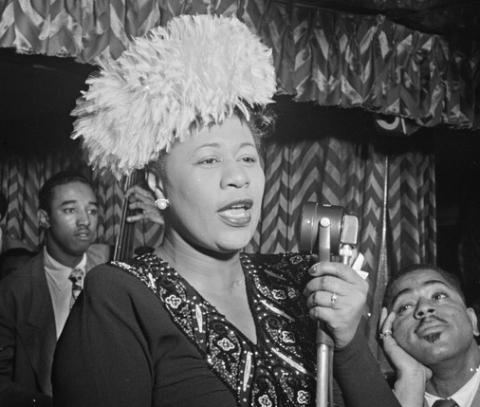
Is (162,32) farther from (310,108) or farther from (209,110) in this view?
(310,108)

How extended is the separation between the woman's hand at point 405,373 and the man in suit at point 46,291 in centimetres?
119

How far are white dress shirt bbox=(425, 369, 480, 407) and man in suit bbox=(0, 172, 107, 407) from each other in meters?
1.32

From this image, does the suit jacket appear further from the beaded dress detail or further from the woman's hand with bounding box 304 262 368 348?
the woman's hand with bounding box 304 262 368 348

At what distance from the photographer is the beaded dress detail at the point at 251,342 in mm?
1415

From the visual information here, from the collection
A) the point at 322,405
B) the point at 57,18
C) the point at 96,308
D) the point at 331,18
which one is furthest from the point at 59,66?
the point at 322,405

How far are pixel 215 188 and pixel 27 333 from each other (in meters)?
1.99

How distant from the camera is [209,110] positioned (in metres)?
1.46

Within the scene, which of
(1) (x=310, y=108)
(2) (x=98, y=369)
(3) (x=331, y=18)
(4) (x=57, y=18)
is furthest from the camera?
(1) (x=310, y=108)

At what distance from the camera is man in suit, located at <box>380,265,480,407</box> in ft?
8.03

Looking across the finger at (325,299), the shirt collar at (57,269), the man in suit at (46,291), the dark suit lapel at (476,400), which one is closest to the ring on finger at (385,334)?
the dark suit lapel at (476,400)

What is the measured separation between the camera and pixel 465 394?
247cm

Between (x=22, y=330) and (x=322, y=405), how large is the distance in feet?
7.05

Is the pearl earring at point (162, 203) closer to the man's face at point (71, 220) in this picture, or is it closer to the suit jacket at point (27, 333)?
the suit jacket at point (27, 333)

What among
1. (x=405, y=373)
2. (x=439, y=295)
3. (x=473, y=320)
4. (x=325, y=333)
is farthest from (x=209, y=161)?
(x=473, y=320)
